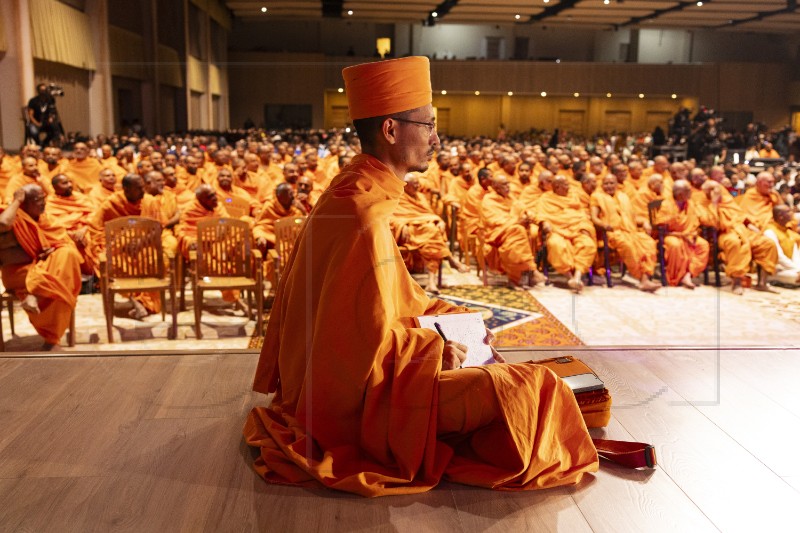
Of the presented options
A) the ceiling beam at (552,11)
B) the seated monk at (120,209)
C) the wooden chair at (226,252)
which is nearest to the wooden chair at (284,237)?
the wooden chair at (226,252)

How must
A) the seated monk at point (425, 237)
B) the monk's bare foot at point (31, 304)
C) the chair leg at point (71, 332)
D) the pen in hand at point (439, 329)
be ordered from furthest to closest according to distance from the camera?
the seated monk at point (425, 237)
the chair leg at point (71, 332)
the monk's bare foot at point (31, 304)
the pen in hand at point (439, 329)

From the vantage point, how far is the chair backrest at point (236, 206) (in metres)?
7.39

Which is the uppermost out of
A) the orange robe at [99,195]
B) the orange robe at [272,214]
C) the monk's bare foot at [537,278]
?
the orange robe at [99,195]

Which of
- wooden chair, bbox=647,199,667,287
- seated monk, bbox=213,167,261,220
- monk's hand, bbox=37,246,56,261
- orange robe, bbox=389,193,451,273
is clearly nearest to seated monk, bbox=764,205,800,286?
wooden chair, bbox=647,199,667,287

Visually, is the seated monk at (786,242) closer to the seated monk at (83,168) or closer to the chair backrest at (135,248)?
the chair backrest at (135,248)

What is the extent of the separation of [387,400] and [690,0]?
20.4m

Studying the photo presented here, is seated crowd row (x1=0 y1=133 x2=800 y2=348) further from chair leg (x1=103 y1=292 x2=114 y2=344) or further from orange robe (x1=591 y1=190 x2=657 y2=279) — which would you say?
chair leg (x1=103 y1=292 x2=114 y2=344)

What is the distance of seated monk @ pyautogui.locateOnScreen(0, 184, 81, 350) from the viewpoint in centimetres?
490

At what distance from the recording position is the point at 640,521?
222 cm

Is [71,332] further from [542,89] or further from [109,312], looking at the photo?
[542,89]

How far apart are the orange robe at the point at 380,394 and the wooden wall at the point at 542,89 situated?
24831 millimetres

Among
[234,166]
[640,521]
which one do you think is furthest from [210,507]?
[234,166]

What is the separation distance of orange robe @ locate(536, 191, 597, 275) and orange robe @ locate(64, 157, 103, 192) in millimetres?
6340

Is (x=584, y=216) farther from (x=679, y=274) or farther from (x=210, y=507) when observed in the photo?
(x=210, y=507)
